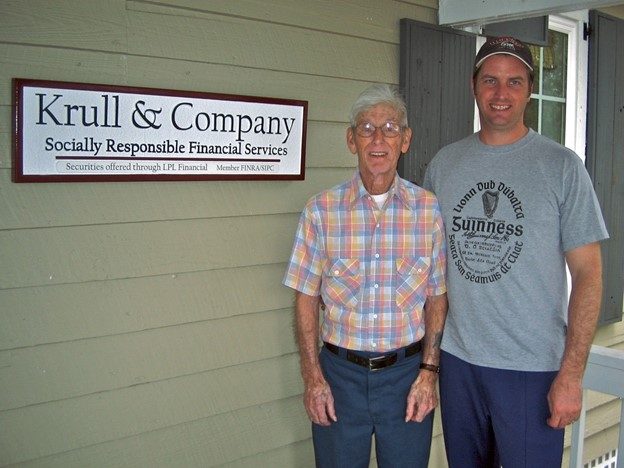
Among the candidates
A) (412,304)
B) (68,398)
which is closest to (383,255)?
(412,304)

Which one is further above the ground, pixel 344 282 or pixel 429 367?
pixel 344 282

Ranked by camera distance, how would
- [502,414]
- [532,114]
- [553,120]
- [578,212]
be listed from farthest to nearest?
[553,120] → [532,114] → [502,414] → [578,212]

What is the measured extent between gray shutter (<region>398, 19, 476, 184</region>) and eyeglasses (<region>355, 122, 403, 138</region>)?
62 centimetres

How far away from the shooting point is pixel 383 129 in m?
1.91

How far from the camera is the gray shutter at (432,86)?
8.27ft

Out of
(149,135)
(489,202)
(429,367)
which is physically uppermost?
(149,135)

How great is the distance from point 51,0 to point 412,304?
129cm

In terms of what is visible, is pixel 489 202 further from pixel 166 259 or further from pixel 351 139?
pixel 166 259

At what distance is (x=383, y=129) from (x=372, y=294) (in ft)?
1.58

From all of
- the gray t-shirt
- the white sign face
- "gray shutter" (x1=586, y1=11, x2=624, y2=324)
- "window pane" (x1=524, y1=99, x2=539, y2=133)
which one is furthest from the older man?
"gray shutter" (x1=586, y1=11, x2=624, y2=324)

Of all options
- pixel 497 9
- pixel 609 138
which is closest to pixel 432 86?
pixel 497 9

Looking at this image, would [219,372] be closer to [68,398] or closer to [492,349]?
[68,398]

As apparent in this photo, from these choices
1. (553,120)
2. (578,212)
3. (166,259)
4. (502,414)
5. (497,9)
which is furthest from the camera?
(553,120)

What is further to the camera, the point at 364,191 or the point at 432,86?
the point at 432,86
